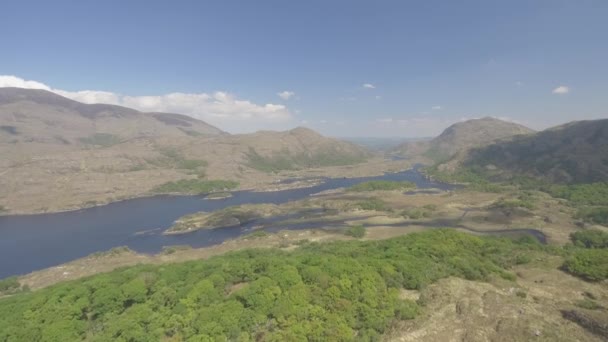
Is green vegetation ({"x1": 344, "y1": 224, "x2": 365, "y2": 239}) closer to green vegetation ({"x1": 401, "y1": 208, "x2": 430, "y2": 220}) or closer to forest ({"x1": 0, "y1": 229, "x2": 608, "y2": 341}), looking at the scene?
green vegetation ({"x1": 401, "y1": 208, "x2": 430, "y2": 220})

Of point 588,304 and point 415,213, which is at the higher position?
point 588,304

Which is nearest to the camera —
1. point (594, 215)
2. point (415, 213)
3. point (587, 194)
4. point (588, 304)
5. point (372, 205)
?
point (588, 304)

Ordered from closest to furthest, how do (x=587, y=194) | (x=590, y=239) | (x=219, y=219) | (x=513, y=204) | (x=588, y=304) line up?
(x=588, y=304), (x=590, y=239), (x=513, y=204), (x=219, y=219), (x=587, y=194)

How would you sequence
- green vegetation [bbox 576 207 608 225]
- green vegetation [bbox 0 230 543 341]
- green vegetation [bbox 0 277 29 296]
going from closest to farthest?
green vegetation [bbox 0 230 543 341], green vegetation [bbox 0 277 29 296], green vegetation [bbox 576 207 608 225]

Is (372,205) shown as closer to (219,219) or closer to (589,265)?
(219,219)

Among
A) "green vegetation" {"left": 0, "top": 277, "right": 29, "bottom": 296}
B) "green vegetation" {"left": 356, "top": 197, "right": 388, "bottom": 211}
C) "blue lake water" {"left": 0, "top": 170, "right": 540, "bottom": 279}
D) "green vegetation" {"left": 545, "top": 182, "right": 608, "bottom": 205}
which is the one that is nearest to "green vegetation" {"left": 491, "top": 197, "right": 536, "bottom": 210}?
"green vegetation" {"left": 545, "top": 182, "right": 608, "bottom": 205}

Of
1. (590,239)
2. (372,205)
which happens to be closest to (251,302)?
(590,239)

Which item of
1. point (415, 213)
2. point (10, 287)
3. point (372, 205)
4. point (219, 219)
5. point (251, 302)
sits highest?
point (251, 302)

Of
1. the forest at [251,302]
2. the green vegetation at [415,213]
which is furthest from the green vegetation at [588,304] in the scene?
the green vegetation at [415,213]

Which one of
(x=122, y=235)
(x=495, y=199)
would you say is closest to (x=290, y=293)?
(x=122, y=235)
